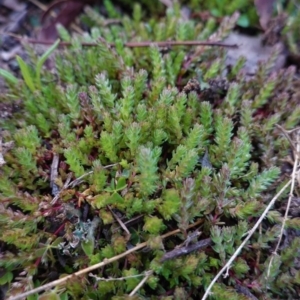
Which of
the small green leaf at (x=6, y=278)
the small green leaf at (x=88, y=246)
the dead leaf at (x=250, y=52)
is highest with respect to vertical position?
the dead leaf at (x=250, y=52)

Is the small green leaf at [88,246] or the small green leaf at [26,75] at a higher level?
the small green leaf at [26,75]

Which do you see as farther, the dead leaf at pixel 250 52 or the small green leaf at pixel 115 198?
Result: the dead leaf at pixel 250 52

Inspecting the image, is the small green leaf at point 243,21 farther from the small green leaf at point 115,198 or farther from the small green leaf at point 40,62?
the small green leaf at point 115,198

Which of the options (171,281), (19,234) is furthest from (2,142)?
(171,281)

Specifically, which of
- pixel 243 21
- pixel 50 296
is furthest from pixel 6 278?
pixel 243 21

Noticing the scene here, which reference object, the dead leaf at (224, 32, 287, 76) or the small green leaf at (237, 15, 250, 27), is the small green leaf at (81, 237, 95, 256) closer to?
the dead leaf at (224, 32, 287, 76)

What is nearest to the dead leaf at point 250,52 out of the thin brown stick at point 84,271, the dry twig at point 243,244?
the dry twig at point 243,244

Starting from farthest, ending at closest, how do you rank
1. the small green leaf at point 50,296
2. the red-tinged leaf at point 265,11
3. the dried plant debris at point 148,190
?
the red-tinged leaf at point 265,11 < the dried plant debris at point 148,190 < the small green leaf at point 50,296

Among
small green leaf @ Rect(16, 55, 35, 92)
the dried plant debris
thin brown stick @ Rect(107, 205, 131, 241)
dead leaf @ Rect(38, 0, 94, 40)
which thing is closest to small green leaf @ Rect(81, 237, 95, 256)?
the dried plant debris

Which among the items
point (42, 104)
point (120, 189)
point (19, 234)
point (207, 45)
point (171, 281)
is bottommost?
point (171, 281)

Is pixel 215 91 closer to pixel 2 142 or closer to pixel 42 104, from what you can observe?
pixel 42 104
